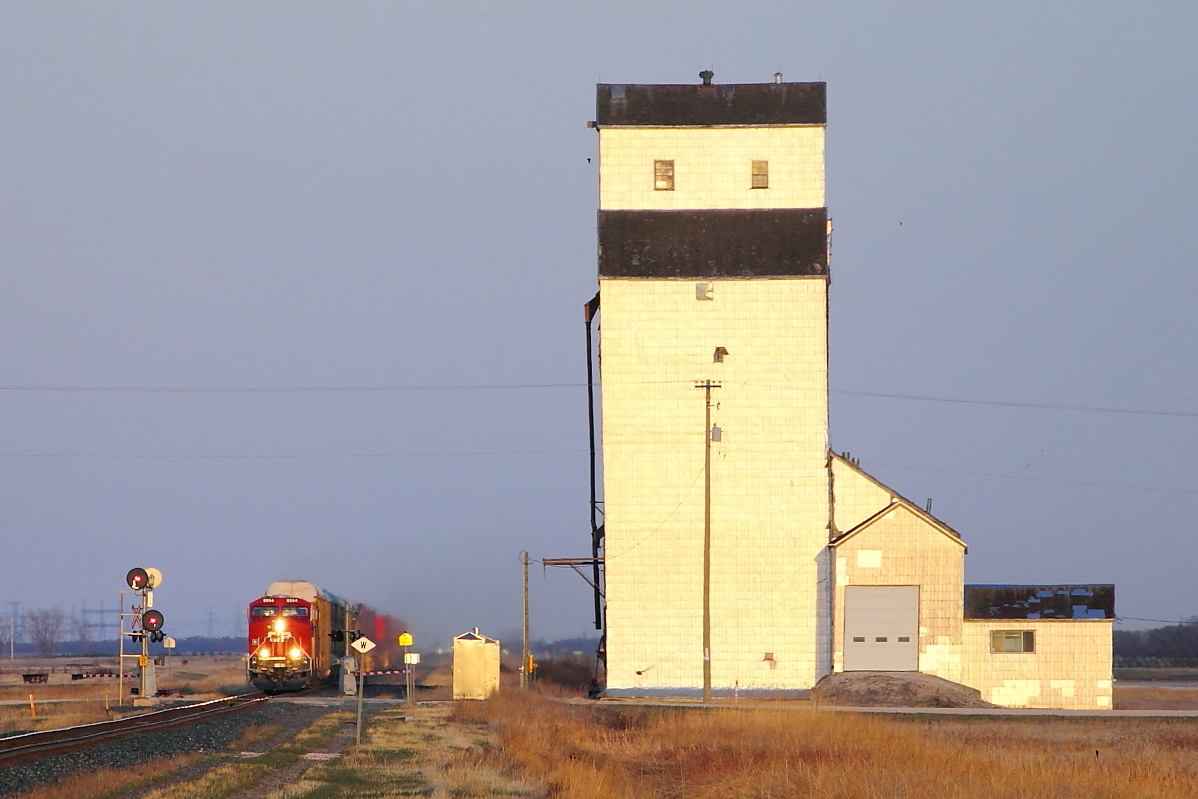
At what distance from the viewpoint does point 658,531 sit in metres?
50.1

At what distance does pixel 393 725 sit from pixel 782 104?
27.2 metres

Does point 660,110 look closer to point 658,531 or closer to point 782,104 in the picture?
point 782,104

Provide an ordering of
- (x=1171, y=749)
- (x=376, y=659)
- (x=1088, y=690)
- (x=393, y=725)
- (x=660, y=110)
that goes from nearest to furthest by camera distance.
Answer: (x=1171, y=749), (x=393, y=725), (x=1088, y=690), (x=660, y=110), (x=376, y=659)

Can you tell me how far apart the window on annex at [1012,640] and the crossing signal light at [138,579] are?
93.7ft

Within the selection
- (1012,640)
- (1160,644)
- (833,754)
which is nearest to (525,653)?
(1012,640)

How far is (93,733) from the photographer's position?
3025cm

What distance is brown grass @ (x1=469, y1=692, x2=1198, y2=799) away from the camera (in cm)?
1961

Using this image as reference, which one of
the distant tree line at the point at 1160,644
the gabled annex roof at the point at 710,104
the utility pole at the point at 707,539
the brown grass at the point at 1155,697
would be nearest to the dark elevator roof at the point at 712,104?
the gabled annex roof at the point at 710,104

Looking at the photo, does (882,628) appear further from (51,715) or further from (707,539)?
(51,715)

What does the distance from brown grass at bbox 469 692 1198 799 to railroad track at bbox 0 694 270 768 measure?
7.96 meters

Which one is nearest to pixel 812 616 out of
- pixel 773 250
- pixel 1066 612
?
pixel 1066 612

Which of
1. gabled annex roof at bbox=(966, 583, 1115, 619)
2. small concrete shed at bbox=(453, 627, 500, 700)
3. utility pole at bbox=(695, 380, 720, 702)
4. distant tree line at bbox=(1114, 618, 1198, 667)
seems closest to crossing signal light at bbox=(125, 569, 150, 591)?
small concrete shed at bbox=(453, 627, 500, 700)

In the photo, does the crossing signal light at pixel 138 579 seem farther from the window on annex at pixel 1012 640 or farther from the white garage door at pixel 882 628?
the window on annex at pixel 1012 640

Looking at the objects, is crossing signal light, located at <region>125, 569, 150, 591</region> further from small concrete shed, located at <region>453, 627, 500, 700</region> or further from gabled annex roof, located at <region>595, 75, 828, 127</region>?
gabled annex roof, located at <region>595, 75, 828, 127</region>
